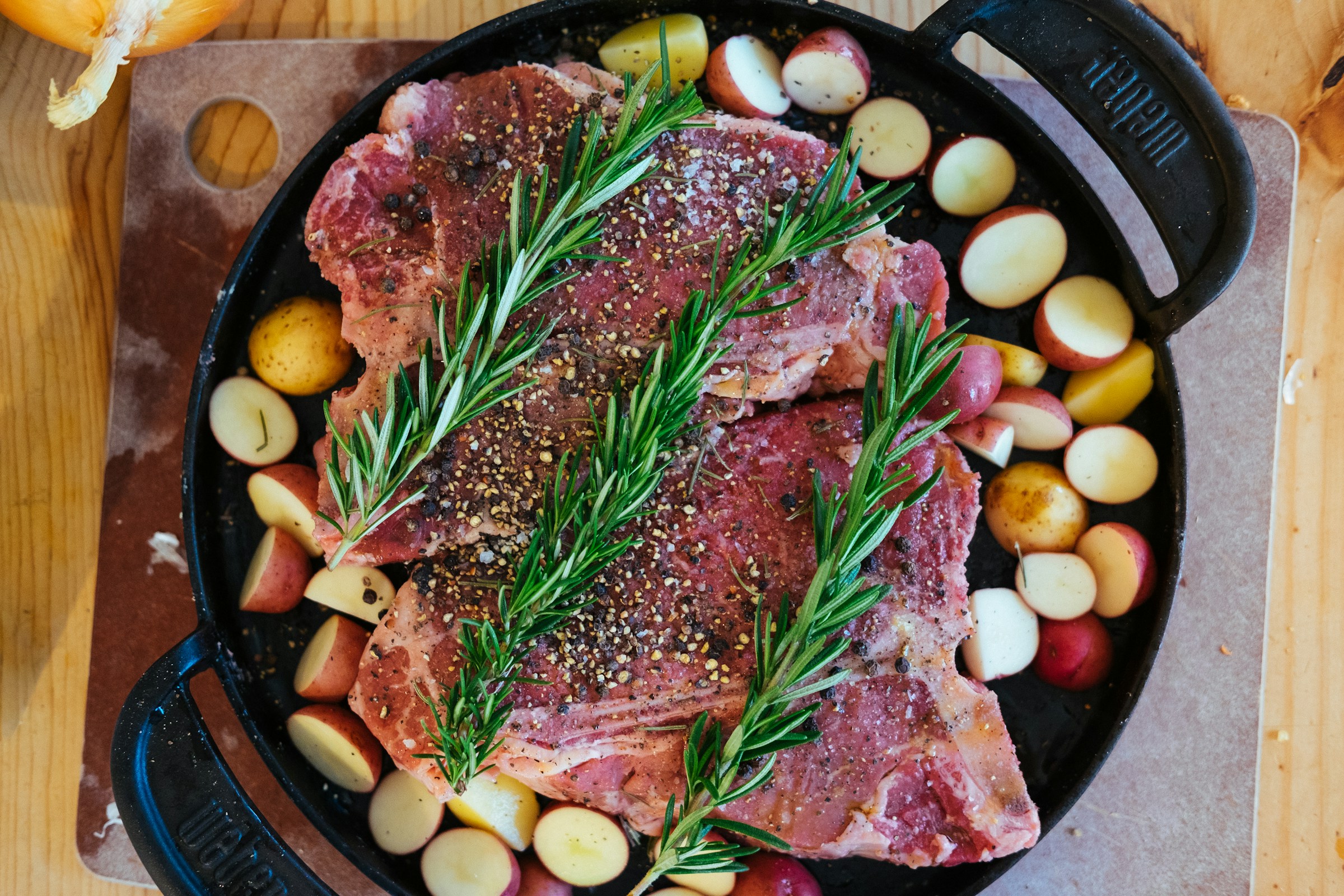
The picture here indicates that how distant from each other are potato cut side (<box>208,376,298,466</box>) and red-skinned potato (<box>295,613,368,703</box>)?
42 cm

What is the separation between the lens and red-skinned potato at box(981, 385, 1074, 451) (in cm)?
206

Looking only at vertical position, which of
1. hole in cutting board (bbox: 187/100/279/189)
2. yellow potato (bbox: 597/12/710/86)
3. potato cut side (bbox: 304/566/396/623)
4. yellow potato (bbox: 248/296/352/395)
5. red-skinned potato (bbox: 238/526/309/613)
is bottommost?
potato cut side (bbox: 304/566/396/623)

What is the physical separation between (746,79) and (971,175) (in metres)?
0.55

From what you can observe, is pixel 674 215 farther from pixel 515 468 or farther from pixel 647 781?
pixel 647 781

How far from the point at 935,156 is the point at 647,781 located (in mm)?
1511

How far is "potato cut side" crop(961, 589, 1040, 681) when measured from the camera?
2062 millimetres

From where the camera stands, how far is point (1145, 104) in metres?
1.93

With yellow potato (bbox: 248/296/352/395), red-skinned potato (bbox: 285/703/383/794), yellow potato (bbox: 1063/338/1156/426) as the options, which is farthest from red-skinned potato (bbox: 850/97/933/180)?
red-skinned potato (bbox: 285/703/383/794)

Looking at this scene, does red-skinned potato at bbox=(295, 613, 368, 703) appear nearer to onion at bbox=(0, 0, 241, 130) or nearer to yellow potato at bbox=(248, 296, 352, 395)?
yellow potato at bbox=(248, 296, 352, 395)

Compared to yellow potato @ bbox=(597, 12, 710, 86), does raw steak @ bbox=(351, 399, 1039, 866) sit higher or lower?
lower

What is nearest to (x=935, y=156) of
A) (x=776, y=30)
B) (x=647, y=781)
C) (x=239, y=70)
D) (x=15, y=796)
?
(x=776, y=30)

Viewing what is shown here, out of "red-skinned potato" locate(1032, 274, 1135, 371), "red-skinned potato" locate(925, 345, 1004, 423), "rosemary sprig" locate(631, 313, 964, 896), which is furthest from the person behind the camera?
"red-skinned potato" locate(1032, 274, 1135, 371)

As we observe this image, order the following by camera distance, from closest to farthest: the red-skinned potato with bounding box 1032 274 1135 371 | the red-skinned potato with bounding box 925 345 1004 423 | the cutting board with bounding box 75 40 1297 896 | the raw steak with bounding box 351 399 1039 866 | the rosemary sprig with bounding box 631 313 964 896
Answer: the rosemary sprig with bounding box 631 313 964 896 < the raw steak with bounding box 351 399 1039 866 < the red-skinned potato with bounding box 925 345 1004 423 < the red-skinned potato with bounding box 1032 274 1135 371 < the cutting board with bounding box 75 40 1297 896

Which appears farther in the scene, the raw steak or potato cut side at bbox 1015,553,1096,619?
potato cut side at bbox 1015,553,1096,619
